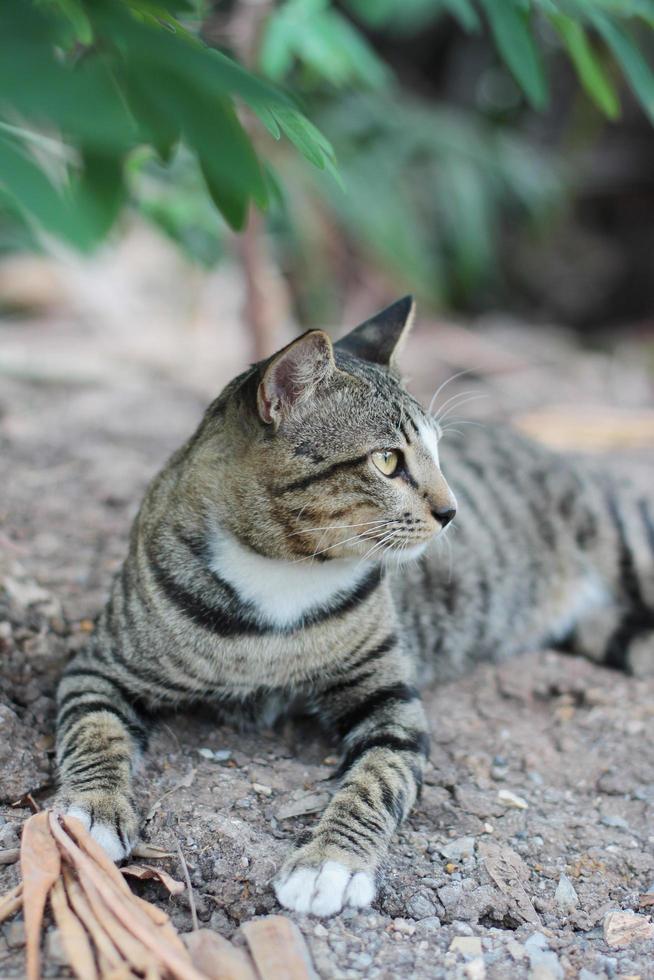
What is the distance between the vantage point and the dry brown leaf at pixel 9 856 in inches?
84.9

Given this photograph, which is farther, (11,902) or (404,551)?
(404,551)

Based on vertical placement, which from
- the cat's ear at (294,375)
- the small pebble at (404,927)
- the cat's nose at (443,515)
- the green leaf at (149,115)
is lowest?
the small pebble at (404,927)

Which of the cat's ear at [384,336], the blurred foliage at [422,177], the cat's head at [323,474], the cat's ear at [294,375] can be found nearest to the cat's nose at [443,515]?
the cat's head at [323,474]

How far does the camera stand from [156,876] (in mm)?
2180

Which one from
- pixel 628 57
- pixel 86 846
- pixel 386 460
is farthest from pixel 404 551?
pixel 628 57

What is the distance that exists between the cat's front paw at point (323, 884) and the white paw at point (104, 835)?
14.5 inches

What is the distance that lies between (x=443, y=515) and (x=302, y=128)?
1033 millimetres

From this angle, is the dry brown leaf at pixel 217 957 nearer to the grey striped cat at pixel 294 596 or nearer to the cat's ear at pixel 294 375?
the grey striped cat at pixel 294 596

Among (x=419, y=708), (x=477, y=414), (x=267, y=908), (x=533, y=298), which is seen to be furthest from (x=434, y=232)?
(x=267, y=908)

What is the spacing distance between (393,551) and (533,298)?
24.3 feet

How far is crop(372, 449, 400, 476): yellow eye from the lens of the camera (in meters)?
2.46

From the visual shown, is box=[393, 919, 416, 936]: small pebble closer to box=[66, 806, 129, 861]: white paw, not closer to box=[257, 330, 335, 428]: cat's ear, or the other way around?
box=[66, 806, 129, 861]: white paw

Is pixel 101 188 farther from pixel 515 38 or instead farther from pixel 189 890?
pixel 189 890

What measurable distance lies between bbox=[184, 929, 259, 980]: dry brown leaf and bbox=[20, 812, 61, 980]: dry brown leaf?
30 centimetres
